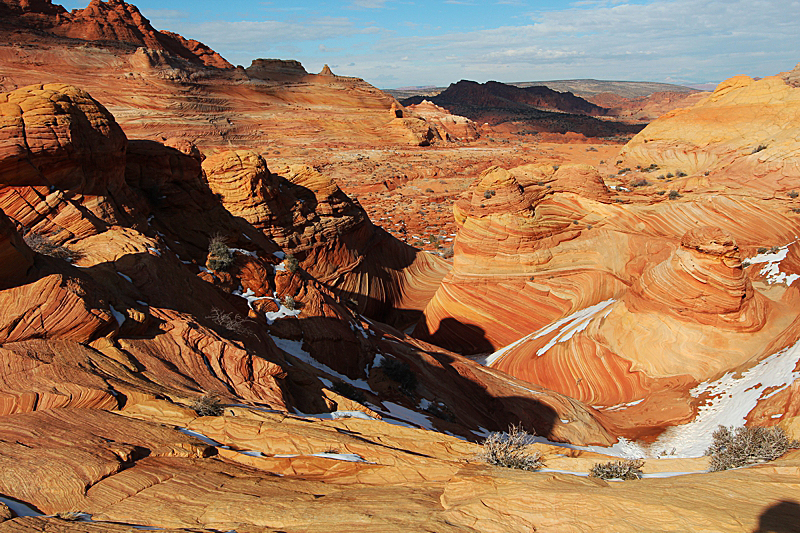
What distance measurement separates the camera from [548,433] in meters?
10.9

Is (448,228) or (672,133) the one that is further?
(448,228)

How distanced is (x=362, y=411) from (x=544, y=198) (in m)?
13.2

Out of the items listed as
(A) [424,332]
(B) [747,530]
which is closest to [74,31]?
(A) [424,332]

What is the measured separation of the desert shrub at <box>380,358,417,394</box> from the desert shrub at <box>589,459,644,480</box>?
540 centimetres

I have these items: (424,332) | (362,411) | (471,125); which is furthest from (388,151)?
(362,411)

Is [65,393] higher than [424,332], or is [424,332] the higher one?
[65,393]

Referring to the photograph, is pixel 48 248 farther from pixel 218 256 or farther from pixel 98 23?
pixel 98 23

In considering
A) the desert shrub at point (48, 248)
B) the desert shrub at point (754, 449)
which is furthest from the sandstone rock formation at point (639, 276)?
the desert shrub at point (48, 248)

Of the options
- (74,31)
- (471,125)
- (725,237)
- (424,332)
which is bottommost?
(424,332)

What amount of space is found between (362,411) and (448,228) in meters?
26.4

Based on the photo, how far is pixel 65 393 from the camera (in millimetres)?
4945

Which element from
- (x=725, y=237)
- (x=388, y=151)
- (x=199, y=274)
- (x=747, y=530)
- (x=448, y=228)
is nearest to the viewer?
(x=747, y=530)

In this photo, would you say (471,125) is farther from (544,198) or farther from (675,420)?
(675,420)

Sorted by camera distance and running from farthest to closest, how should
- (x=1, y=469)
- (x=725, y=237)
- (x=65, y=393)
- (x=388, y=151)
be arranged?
(x=388, y=151) → (x=725, y=237) → (x=65, y=393) → (x=1, y=469)
